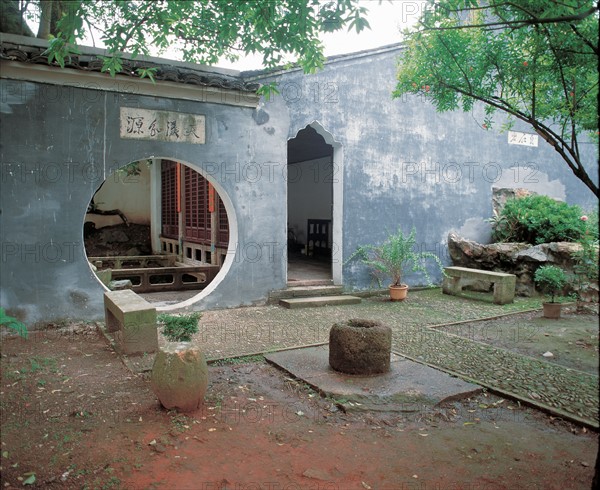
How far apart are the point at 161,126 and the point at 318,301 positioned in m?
4.24

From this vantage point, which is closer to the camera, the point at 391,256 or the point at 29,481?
the point at 29,481

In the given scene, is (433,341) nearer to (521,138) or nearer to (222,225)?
(222,225)

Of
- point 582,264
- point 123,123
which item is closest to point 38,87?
point 123,123

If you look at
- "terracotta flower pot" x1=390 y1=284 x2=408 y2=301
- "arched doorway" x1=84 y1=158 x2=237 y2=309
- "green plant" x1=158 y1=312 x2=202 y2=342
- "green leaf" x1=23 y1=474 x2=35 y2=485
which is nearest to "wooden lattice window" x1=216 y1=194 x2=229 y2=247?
"arched doorway" x1=84 y1=158 x2=237 y2=309

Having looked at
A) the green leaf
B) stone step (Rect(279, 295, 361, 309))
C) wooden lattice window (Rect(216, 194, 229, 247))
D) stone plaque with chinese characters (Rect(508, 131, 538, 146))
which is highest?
stone plaque with chinese characters (Rect(508, 131, 538, 146))

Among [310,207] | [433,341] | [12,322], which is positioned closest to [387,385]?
[433,341]

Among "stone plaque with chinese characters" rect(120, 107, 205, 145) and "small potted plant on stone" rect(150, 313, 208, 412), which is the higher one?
"stone plaque with chinese characters" rect(120, 107, 205, 145)

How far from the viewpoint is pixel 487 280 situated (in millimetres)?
9969

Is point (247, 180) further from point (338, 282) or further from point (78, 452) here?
point (78, 452)

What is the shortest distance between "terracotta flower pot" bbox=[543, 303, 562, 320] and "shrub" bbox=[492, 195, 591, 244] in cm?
347

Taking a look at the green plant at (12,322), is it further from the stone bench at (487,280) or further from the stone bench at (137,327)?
the stone bench at (487,280)

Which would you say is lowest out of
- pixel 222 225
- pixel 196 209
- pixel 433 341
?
pixel 433 341

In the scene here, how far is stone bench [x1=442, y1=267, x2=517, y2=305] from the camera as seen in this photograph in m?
9.56

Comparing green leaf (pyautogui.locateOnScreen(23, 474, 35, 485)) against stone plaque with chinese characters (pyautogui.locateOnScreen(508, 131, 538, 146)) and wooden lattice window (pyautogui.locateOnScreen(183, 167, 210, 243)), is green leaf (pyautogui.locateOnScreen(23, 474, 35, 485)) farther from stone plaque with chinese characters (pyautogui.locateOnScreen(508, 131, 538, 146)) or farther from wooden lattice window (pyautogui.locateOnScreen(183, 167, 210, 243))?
stone plaque with chinese characters (pyautogui.locateOnScreen(508, 131, 538, 146))
